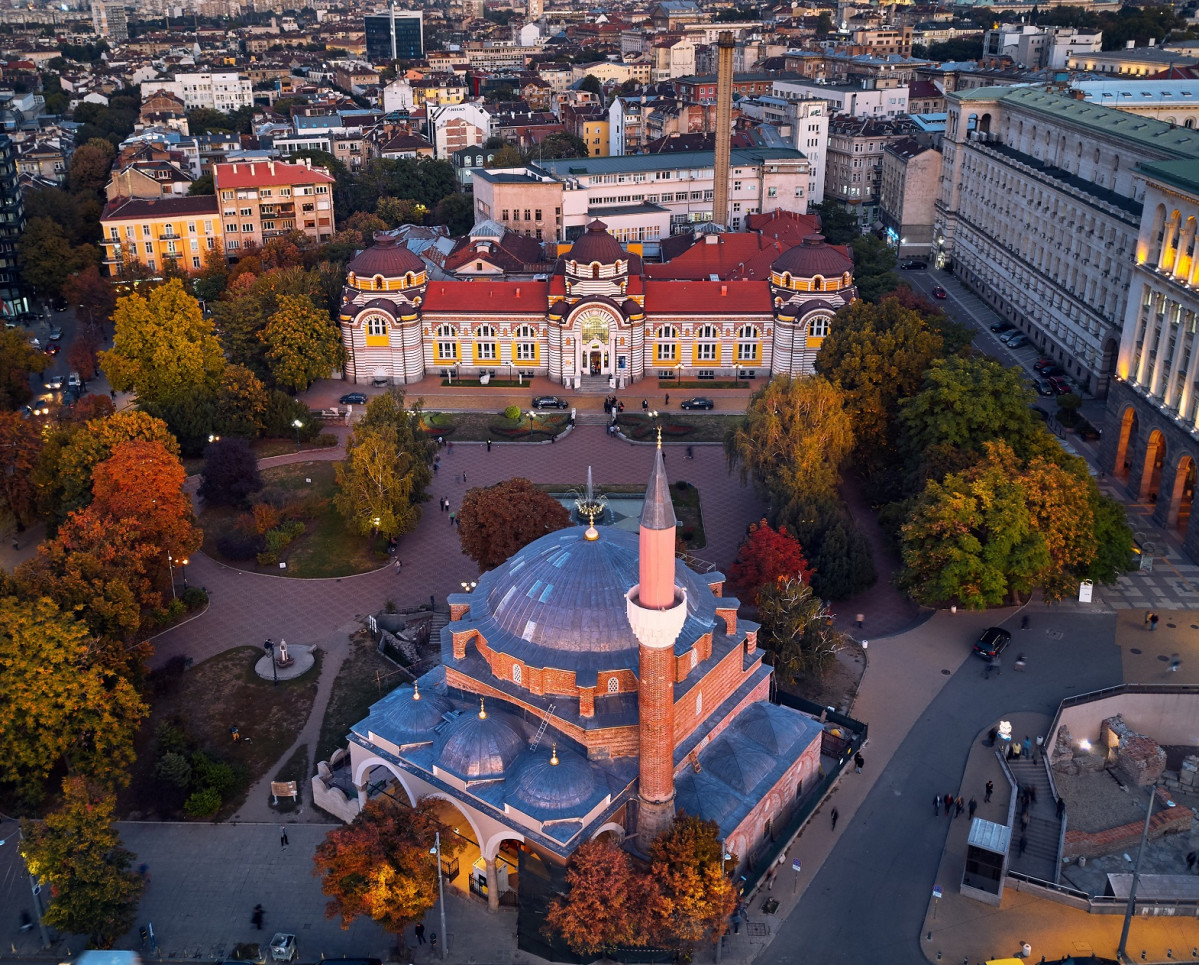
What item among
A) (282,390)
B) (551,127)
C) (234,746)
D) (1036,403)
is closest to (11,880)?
(234,746)

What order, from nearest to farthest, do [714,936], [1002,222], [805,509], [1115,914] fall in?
[714,936] → [1115,914] → [805,509] → [1002,222]

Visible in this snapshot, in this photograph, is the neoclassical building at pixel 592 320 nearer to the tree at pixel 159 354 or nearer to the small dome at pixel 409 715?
the tree at pixel 159 354

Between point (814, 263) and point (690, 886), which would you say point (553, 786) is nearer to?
point (690, 886)

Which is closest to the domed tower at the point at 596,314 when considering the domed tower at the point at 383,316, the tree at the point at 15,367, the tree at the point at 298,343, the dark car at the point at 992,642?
the domed tower at the point at 383,316

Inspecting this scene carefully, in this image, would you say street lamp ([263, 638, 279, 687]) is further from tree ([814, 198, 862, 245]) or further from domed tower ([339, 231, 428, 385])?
tree ([814, 198, 862, 245])

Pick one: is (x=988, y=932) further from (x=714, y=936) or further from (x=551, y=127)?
(x=551, y=127)

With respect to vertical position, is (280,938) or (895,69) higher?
A: (895,69)

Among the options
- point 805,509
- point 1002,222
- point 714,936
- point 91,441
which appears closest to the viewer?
point 714,936
